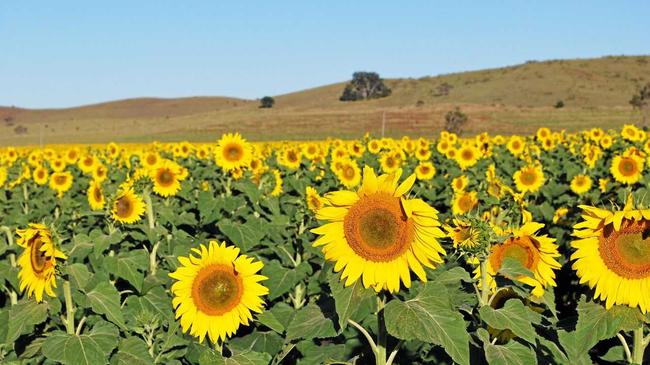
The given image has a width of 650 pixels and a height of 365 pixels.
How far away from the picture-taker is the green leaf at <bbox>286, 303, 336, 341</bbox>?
3.09 metres

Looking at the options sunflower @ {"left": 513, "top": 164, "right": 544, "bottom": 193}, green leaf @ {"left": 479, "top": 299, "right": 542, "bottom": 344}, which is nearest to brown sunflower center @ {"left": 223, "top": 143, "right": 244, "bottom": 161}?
sunflower @ {"left": 513, "top": 164, "right": 544, "bottom": 193}

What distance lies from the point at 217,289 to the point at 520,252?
1.70m

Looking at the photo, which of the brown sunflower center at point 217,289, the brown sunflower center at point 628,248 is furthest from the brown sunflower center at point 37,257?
the brown sunflower center at point 628,248

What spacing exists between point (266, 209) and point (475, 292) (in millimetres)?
4860

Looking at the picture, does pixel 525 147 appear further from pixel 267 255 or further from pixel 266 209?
pixel 267 255

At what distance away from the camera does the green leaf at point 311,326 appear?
10.1ft

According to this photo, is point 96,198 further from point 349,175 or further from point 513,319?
point 513,319

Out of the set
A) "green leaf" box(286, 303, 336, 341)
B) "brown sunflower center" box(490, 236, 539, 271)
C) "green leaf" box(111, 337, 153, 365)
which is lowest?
→ "green leaf" box(111, 337, 153, 365)

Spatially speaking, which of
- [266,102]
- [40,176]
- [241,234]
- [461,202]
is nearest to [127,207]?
[241,234]

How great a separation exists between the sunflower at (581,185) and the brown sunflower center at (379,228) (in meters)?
8.96

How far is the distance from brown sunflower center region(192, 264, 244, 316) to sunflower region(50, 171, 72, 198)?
9034 millimetres

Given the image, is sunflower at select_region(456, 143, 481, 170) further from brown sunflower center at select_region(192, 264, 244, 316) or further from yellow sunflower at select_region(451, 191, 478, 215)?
brown sunflower center at select_region(192, 264, 244, 316)

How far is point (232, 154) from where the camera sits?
342 inches

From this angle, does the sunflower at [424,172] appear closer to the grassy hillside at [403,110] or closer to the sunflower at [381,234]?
the sunflower at [381,234]
